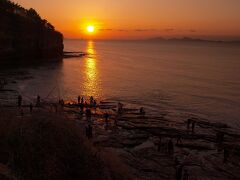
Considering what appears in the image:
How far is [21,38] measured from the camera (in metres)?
91.4

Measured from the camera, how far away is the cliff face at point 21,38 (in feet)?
274

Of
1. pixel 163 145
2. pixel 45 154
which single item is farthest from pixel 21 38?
pixel 45 154

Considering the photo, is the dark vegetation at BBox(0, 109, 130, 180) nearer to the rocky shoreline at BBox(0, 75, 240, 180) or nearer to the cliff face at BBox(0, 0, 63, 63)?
the rocky shoreline at BBox(0, 75, 240, 180)

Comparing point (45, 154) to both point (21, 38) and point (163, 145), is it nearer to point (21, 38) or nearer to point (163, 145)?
point (163, 145)

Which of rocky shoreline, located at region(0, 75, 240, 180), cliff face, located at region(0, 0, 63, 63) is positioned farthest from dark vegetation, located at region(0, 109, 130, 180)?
cliff face, located at region(0, 0, 63, 63)

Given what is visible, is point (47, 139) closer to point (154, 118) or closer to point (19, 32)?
point (154, 118)

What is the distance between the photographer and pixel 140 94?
1973 inches

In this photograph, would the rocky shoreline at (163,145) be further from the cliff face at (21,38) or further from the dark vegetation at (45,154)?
the cliff face at (21,38)

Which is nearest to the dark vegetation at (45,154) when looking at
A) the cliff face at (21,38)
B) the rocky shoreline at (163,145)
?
the rocky shoreline at (163,145)

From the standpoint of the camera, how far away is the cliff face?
83613 millimetres

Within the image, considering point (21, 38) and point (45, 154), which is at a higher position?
point (21, 38)

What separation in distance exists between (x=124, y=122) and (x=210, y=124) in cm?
909

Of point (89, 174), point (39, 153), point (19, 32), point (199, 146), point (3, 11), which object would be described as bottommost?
point (199, 146)

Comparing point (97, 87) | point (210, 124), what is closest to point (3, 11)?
point (97, 87)
